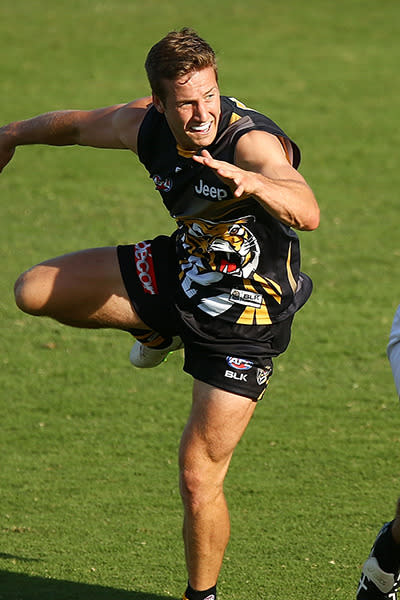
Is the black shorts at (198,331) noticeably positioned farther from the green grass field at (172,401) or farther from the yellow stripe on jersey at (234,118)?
the green grass field at (172,401)

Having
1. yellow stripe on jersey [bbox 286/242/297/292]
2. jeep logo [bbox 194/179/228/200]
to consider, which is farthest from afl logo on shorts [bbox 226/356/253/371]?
jeep logo [bbox 194/179/228/200]

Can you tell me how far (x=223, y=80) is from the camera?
1173 cm

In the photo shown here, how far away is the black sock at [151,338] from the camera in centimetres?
426

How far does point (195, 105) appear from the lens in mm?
3434

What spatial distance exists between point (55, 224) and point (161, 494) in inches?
161

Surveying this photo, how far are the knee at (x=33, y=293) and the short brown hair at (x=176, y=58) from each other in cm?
96

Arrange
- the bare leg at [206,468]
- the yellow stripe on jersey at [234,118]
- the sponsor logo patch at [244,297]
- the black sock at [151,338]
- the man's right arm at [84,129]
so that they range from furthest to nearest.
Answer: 1. the black sock at [151,338]
2. the man's right arm at [84,129]
3. the sponsor logo patch at [244,297]
4. the bare leg at [206,468]
5. the yellow stripe on jersey at [234,118]

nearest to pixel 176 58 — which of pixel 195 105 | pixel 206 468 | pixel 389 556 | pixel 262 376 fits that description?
pixel 195 105

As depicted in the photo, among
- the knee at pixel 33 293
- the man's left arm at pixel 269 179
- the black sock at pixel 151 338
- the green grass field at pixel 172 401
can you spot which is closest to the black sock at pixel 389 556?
the green grass field at pixel 172 401

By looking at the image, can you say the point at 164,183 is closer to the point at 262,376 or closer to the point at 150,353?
the point at 262,376

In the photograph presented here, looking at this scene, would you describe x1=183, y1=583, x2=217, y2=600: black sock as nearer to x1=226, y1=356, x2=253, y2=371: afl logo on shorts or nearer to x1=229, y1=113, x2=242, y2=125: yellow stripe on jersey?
x1=226, y1=356, x2=253, y2=371: afl logo on shorts

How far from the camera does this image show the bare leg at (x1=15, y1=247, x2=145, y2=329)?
159 inches

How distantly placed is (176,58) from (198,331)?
Answer: 3.38ft

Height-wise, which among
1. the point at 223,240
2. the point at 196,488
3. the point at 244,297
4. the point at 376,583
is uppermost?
the point at 223,240
